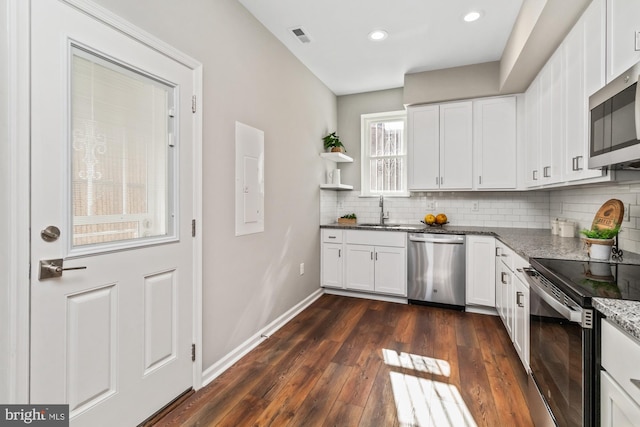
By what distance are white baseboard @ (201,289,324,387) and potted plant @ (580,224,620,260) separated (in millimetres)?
2419

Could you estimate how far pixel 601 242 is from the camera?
1797mm

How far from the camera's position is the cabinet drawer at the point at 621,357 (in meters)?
0.87

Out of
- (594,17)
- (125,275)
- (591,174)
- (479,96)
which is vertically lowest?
(125,275)

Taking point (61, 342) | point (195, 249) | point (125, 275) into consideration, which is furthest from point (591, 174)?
point (61, 342)

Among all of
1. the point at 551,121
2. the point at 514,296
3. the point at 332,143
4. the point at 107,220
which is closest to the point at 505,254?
the point at 514,296

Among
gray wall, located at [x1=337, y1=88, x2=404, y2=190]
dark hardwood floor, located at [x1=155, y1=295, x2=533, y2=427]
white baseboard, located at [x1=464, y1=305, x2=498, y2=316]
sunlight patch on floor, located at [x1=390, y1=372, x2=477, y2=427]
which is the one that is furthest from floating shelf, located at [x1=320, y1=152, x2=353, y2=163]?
sunlight patch on floor, located at [x1=390, y1=372, x2=477, y2=427]

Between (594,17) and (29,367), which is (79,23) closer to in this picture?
(29,367)

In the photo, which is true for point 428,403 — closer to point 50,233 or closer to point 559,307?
point 559,307

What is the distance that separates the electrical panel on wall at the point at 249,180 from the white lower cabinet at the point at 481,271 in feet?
7.34

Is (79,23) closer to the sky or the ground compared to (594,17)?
closer to the ground

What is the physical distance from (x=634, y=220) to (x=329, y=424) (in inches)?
91.9

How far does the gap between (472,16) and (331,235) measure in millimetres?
2615

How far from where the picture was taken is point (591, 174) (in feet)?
6.05

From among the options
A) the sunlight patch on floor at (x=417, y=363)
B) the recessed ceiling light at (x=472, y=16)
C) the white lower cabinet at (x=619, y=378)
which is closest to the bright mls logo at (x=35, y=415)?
the sunlight patch on floor at (x=417, y=363)
